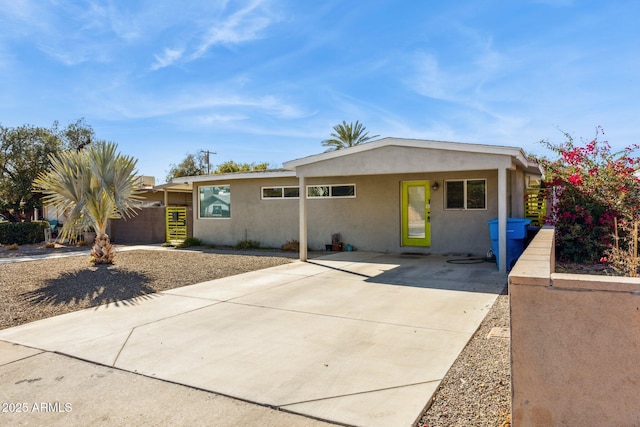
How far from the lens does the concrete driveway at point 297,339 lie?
3553 mm

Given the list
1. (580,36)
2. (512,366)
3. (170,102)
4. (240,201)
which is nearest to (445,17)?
(580,36)

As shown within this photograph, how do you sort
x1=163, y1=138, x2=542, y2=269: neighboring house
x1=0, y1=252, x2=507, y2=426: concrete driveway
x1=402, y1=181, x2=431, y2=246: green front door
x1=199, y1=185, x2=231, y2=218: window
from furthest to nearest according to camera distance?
x1=199, y1=185, x2=231, y2=218: window < x1=402, y1=181, x2=431, y2=246: green front door < x1=163, y1=138, x2=542, y2=269: neighboring house < x1=0, y1=252, x2=507, y2=426: concrete driveway

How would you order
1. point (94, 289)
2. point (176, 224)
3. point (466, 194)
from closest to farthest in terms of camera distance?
point (94, 289) < point (466, 194) < point (176, 224)

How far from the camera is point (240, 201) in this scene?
51.1ft

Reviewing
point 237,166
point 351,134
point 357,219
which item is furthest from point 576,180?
point 237,166

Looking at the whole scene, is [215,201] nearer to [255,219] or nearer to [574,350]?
[255,219]

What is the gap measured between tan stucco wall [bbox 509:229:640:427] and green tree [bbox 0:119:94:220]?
71.2 ft

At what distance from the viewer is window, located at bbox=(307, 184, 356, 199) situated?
1375 cm

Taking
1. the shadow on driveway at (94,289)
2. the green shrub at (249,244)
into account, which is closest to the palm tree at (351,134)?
the green shrub at (249,244)

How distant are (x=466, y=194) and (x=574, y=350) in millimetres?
10087

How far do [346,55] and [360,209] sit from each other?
18.7ft

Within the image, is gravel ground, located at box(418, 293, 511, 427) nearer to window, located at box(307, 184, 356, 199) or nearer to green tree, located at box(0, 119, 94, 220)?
window, located at box(307, 184, 356, 199)

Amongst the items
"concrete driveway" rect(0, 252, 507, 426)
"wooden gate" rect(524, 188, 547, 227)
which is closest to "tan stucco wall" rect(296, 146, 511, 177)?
"concrete driveway" rect(0, 252, 507, 426)

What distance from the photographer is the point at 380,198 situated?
43.4 ft
